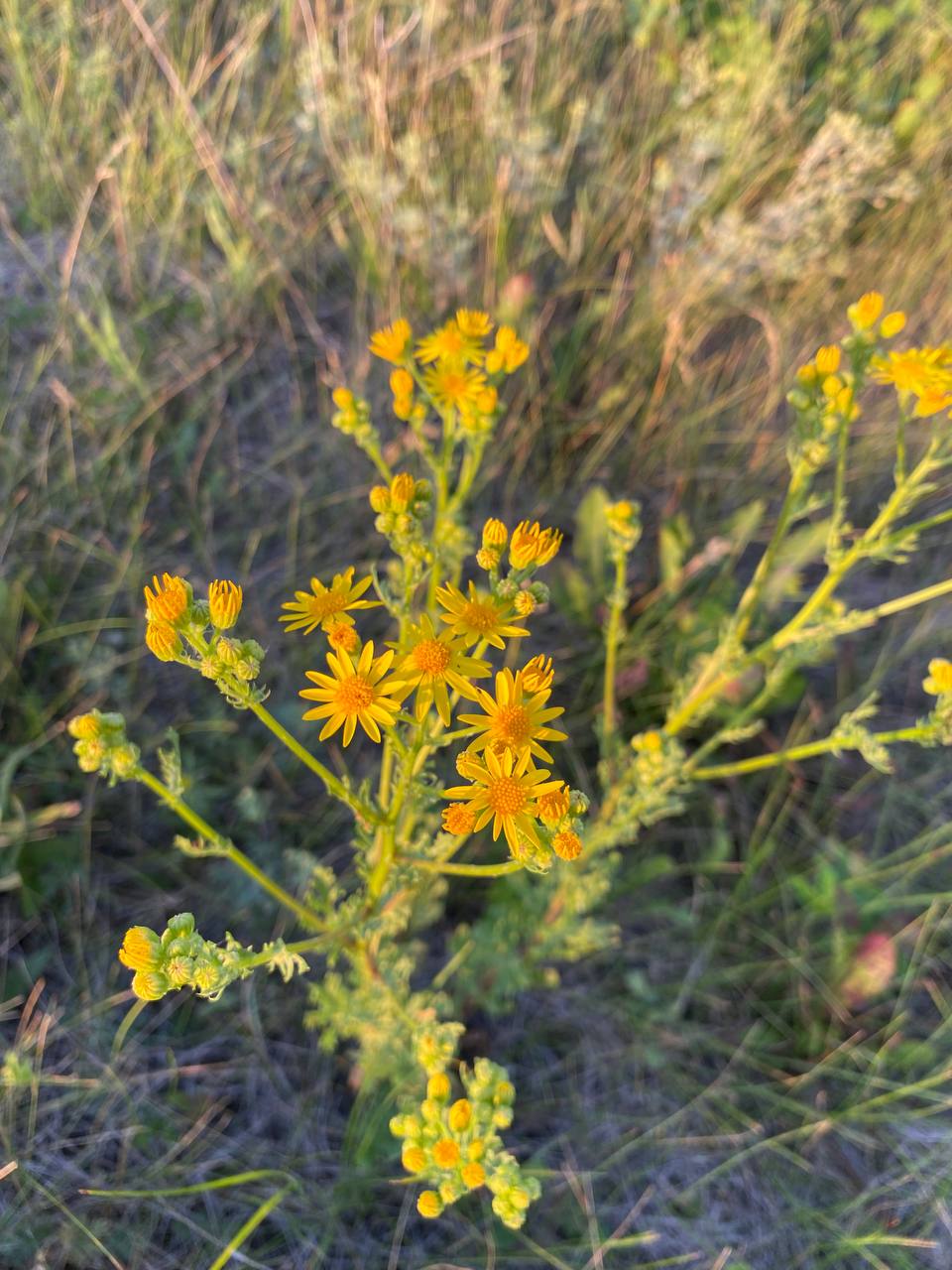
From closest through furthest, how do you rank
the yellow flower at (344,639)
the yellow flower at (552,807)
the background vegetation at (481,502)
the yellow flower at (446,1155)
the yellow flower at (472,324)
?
the yellow flower at (552,807)
the yellow flower at (344,639)
the yellow flower at (446,1155)
the yellow flower at (472,324)
the background vegetation at (481,502)

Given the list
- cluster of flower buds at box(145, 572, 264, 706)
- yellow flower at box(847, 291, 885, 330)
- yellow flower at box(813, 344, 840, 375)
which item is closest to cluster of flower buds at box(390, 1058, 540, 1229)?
cluster of flower buds at box(145, 572, 264, 706)

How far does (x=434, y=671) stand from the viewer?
115cm

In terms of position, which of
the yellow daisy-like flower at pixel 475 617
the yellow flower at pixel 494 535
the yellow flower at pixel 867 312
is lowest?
the yellow daisy-like flower at pixel 475 617

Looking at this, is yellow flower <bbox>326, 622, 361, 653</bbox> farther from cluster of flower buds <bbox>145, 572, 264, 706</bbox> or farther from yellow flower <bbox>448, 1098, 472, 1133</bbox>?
yellow flower <bbox>448, 1098, 472, 1133</bbox>

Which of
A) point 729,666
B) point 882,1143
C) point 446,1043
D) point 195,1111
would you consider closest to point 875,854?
point 882,1143

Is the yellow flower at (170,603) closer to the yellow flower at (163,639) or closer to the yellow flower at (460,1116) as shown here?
the yellow flower at (163,639)

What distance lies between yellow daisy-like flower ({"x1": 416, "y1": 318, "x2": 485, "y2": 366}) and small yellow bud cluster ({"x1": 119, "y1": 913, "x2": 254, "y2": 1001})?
115 cm

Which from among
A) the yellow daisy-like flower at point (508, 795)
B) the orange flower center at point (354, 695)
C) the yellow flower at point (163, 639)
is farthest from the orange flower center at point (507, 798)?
the yellow flower at point (163, 639)

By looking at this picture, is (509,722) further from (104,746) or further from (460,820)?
(104,746)

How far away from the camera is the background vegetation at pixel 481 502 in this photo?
194 centimetres

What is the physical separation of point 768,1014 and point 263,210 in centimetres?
291

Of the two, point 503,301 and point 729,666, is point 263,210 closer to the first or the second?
point 503,301

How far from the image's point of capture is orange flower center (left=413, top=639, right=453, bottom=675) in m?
1.13

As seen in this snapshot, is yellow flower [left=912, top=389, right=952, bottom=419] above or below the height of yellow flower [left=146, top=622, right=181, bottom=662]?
above
